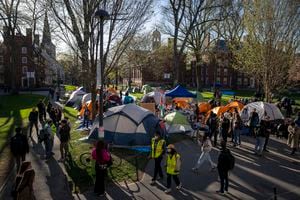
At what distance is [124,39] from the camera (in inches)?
698

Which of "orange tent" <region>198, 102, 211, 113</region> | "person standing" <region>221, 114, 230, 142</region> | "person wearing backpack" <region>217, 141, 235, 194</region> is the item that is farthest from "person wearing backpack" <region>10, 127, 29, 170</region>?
"orange tent" <region>198, 102, 211, 113</region>

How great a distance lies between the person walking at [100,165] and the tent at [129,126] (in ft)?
19.3

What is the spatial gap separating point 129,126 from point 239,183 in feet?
21.6

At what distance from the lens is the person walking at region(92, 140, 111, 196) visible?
1057cm

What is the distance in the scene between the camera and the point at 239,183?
464 inches

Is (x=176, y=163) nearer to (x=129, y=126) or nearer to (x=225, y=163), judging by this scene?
(x=225, y=163)

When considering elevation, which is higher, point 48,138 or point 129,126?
point 129,126

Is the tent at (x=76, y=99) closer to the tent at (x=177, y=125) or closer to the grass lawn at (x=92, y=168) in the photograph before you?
the tent at (x=177, y=125)

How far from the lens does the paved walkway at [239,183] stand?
10.6m

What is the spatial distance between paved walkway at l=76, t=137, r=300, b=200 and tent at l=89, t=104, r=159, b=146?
2.19m

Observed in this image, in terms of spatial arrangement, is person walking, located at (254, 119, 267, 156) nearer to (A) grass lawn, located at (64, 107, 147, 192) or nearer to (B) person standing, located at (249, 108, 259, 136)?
(B) person standing, located at (249, 108, 259, 136)

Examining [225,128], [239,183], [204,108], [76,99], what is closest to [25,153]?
[239,183]

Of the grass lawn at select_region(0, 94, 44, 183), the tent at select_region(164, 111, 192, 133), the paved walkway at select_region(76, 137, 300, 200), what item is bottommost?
the grass lawn at select_region(0, 94, 44, 183)

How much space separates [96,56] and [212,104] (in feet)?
40.9
